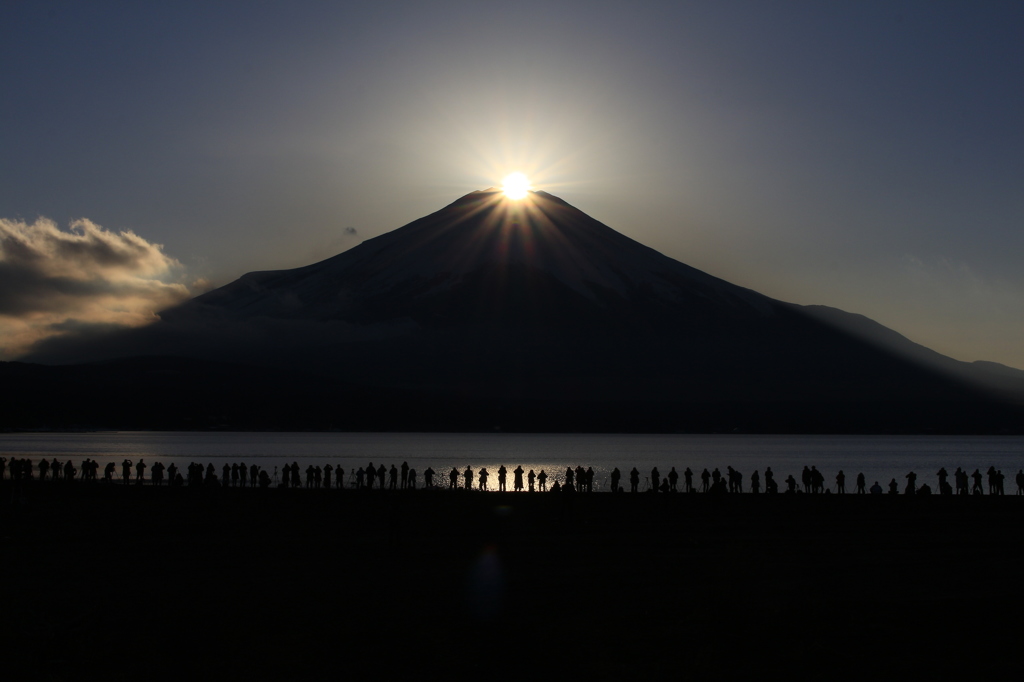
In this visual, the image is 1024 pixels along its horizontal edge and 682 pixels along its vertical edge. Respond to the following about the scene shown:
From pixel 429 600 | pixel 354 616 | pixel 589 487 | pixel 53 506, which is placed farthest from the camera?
pixel 589 487

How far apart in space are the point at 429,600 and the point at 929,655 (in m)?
6.86

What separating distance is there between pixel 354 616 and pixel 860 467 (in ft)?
277

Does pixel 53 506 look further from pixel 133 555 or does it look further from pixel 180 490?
pixel 133 555

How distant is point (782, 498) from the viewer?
35.1 m

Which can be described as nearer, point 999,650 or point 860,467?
point 999,650

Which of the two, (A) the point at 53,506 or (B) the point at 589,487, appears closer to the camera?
(A) the point at 53,506

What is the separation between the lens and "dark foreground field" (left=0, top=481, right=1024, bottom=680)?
11.0 m

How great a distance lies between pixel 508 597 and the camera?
1434cm

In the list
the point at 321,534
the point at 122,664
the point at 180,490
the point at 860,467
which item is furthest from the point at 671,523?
the point at 860,467

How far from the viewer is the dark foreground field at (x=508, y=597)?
1096cm

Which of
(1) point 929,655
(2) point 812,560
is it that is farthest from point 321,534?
(1) point 929,655

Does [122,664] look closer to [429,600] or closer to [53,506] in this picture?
[429,600]

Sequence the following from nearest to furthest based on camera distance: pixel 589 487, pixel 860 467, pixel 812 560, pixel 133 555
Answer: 1. pixel 812 560
2. pixel 133 555
3. pixel 589 487
4. pixel 860 467

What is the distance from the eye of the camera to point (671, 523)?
82.7 feet
